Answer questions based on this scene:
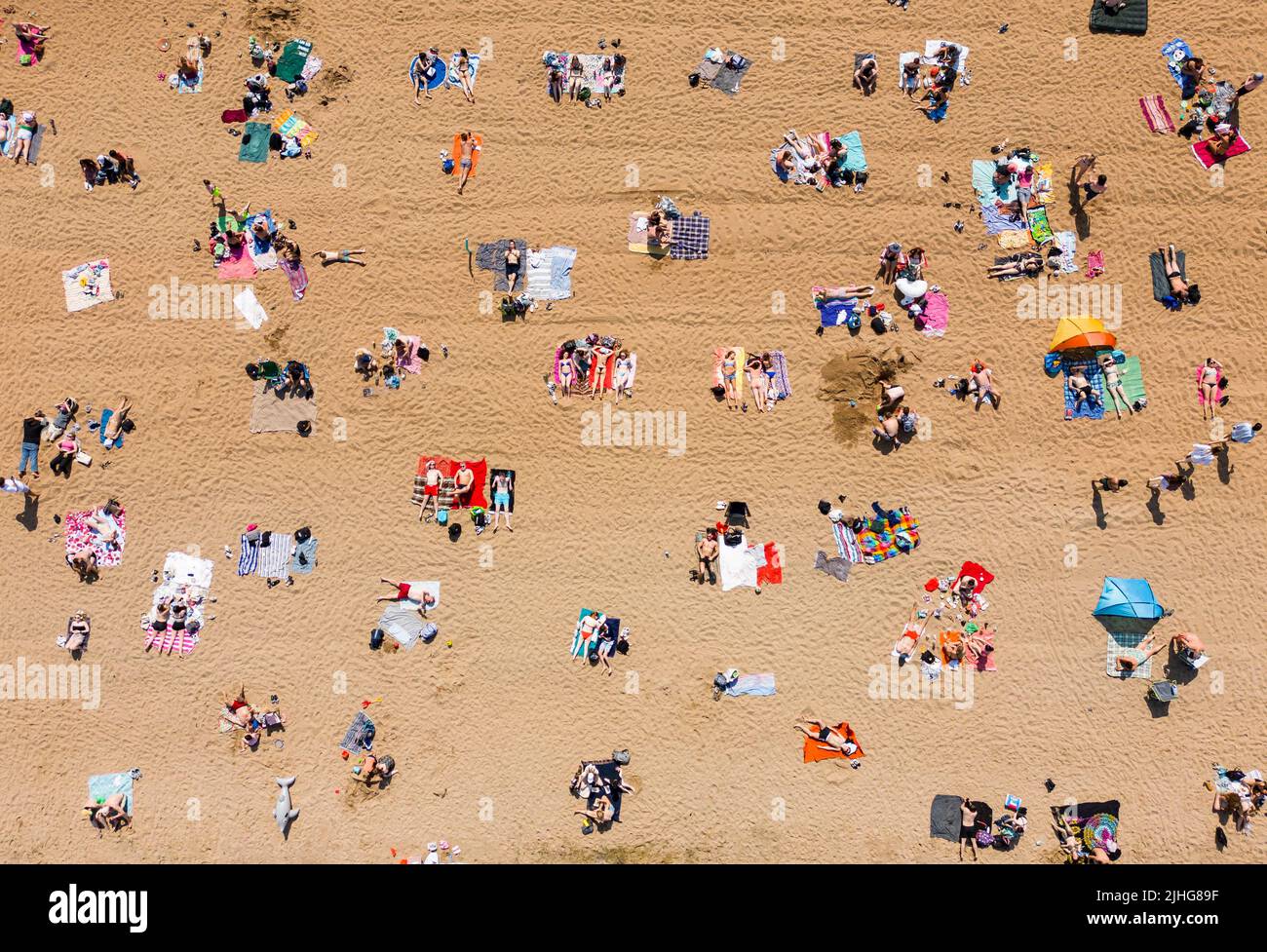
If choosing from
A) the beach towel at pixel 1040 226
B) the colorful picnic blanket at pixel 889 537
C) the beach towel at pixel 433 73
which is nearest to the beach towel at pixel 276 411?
the beach towel at pixel 433 73

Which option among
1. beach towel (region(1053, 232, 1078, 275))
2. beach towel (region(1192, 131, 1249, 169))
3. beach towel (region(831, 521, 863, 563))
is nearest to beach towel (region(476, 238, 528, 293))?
beach towel (region(831, 521, 863, 563))

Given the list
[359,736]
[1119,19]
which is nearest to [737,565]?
[359,736]

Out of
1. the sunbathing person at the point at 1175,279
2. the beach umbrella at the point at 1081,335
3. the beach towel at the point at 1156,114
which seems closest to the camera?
the beach umbrella at the point at 1081,335

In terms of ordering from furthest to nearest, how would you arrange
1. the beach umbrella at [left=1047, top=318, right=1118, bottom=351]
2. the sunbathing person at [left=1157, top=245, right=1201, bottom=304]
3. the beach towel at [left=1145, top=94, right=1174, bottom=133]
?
the beach towel at [left=1145, top=94, right=1174, bottom=133] → the sunbathing person at [left=1157, top=245, right=1201, bottom=304] → the beach umbrella at [left=1047, top=318, right=1118, bottom=351]

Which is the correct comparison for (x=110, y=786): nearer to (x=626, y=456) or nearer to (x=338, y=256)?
→ (x=338, y=256)

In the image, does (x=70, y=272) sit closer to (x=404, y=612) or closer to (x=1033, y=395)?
(x=404, y=612)

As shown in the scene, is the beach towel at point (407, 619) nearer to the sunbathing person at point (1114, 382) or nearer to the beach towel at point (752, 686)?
the beach towel at point (752, 686)

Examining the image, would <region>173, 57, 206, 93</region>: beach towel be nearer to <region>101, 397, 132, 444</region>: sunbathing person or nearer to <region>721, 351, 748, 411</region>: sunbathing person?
<region>101, 397, 132, 444</region>: sunbathing person
